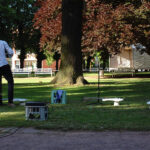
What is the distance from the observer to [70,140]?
5.05 meters

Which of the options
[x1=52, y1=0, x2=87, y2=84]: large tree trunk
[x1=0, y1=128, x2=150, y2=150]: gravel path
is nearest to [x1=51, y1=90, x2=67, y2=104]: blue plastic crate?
[x1=0, y1=128, x2=150, y2=150]: gravel path

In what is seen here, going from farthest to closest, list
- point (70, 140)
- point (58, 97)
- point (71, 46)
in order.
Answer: point (71, 46) → point (58, 97) → point (70, 140)

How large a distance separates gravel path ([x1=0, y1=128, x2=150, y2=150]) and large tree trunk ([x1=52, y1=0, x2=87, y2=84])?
12.0m

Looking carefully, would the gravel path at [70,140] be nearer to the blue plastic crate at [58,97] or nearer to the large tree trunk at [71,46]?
the blue plastic crate at [58,97]

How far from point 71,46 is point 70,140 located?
1322 cm

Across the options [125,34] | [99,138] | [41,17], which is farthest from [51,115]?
[41,17]

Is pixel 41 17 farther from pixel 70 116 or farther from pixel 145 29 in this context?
pixel 70 116

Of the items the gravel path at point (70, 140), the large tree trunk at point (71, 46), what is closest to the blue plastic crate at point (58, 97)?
the gravel path at point (70, 140)

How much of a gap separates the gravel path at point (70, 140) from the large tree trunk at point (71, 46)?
39.3ft

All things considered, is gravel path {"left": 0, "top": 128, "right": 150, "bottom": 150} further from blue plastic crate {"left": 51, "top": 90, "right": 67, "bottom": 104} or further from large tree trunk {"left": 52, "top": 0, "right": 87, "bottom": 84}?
large tree trunk {"left": 52, "top": 0, "right": 87, "bottom": 84}

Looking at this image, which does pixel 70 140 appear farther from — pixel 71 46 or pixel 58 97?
pixel 71 46

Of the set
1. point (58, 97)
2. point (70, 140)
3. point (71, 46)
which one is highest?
point (71, 46)

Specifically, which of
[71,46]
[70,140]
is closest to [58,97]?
[70,140]

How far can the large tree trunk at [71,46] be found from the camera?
701 inches
